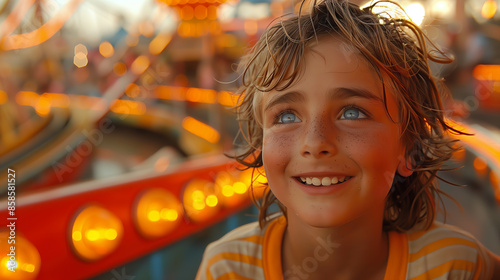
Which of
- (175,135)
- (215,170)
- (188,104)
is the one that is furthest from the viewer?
(188,104)

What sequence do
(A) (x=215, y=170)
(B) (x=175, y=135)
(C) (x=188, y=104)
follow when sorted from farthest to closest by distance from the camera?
(C) (x=188, y=104), (B) (x=175, y=135), (A) (x=215, y=170)

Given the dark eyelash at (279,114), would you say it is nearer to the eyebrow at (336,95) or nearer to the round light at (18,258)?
the eyebrow at (336,95)

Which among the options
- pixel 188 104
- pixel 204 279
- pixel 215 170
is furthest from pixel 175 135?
pixel 204 279

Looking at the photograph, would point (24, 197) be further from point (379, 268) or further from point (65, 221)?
point (379, 268)

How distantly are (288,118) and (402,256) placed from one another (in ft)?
0.73

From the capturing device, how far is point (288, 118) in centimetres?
46

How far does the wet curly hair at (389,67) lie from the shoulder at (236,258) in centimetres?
4

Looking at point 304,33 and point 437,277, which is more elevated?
point 304,33

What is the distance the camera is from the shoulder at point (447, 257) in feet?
1.64

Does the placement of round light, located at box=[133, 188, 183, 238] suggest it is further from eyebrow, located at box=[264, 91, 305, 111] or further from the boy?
eyebrow, located at box=[264, 91, 305, 111]

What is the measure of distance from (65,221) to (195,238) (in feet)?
1.38

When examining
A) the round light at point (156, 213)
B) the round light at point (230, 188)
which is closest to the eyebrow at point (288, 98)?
the round light at point (156, 213)

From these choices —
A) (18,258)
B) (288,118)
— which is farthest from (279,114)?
(18,258)

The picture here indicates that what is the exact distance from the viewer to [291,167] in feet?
1.47
